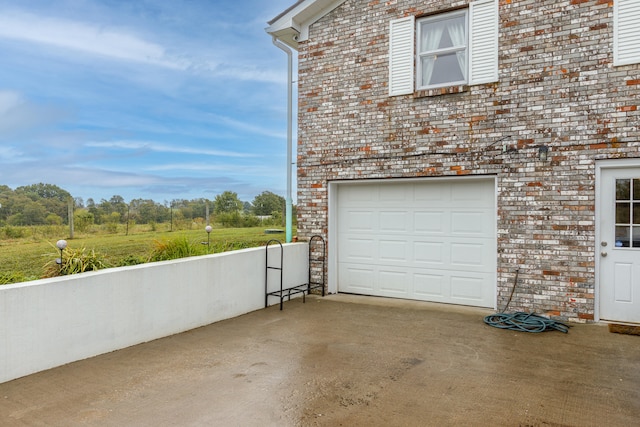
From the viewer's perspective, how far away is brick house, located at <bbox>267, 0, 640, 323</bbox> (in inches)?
213

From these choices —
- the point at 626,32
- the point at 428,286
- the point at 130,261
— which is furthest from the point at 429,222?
the point at 130,261

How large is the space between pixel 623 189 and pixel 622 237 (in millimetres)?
630

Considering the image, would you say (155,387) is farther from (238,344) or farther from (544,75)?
(544,75)

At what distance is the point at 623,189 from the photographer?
211 inches

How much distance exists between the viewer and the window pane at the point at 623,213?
536 cm

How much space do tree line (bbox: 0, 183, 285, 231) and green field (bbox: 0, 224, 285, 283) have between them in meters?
0.19

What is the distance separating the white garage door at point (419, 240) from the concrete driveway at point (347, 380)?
1256 mm

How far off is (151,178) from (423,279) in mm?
7403

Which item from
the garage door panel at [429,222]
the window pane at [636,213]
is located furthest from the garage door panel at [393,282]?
the window pane at [636,213]

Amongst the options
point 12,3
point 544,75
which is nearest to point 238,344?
point 544,75

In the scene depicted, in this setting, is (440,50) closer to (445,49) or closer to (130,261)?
(445,49)

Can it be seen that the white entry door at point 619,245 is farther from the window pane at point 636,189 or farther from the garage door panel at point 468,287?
the garage door panel at point 468,287

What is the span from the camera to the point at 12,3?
20.9 ft

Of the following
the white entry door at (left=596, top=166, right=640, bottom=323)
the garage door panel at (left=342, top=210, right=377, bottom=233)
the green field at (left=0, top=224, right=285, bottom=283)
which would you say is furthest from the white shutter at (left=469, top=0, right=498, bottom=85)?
the green field at (left=0, top=224, right=285, bottom=283)
